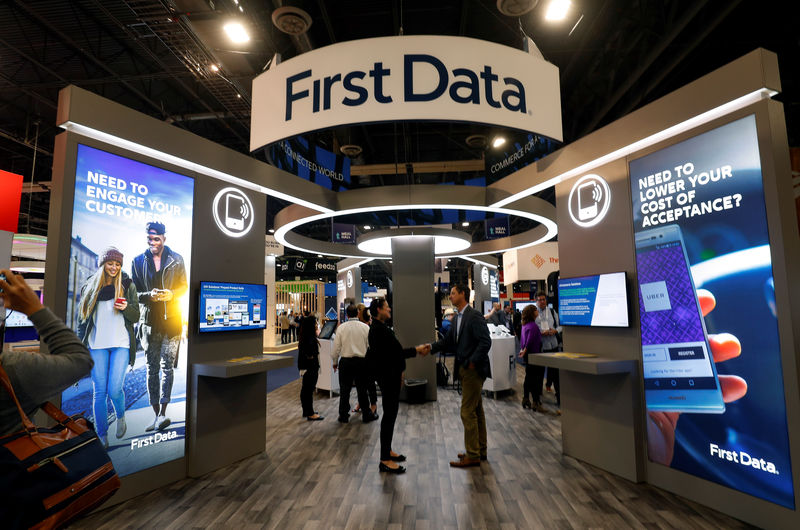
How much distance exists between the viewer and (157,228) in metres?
3.74

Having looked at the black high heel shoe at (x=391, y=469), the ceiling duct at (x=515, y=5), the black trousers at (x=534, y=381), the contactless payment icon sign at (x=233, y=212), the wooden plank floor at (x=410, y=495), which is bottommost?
the wooden plank floor at (x=410, y=495)

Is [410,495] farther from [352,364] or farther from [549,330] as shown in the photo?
[549,330]

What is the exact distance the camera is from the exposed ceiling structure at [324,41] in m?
4.84

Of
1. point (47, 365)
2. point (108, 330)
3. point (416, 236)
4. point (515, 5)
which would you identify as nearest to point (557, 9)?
point (515, 5)

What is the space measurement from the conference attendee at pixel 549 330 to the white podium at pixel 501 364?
629 mm

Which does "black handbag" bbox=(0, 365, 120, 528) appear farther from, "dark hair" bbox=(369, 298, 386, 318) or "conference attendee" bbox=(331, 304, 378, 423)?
"conference attendee" bbox=(331, 304, 378, 423)

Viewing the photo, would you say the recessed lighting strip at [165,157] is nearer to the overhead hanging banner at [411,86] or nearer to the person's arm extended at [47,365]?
the overhead hanging banner at [411,86]

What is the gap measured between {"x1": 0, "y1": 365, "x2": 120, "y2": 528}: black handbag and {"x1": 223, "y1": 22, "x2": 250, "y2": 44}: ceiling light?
4545mm

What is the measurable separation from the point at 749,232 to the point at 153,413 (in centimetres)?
478

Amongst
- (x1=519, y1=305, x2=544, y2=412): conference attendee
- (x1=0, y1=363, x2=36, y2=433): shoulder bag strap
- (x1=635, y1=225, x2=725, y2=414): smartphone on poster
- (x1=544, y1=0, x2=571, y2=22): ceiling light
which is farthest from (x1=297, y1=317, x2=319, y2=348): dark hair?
(x1=0, y1=363, x2=36, y2=433): shoulder bag strap

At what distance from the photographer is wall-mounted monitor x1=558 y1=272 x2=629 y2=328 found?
374cm

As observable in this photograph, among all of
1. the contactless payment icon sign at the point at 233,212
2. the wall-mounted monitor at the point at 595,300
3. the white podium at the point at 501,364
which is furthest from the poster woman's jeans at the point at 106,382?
the white podium at the point at 501,364

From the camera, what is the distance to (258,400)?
4492mm

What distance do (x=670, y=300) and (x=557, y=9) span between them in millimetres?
3001
